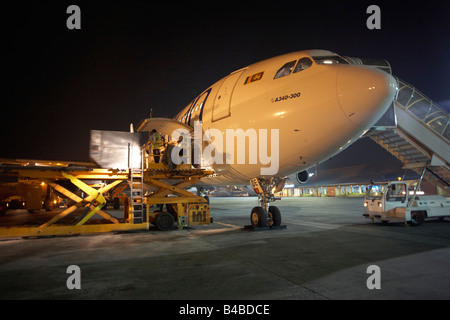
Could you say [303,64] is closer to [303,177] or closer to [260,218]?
[260,218]

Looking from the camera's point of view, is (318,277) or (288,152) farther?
(288,152)

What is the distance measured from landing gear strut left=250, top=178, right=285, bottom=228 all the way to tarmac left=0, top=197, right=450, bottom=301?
1.41 meters

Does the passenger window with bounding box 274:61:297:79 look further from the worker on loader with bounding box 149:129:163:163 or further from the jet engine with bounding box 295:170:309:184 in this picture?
the jet engine with bounding box 295:170:309:184

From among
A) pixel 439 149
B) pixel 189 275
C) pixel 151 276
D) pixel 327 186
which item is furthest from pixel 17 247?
pixel 327 186

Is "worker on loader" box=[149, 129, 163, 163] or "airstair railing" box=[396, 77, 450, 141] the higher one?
"airstair railing" box=[396, 77, 450, 141]

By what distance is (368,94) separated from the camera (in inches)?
267

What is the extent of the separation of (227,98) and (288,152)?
2.79 metres

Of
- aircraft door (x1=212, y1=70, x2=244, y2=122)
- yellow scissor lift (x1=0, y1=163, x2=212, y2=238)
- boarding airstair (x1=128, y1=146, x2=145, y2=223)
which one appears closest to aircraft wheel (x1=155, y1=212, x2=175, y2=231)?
yellow scissor lift (x1=0, y1=163, x2=212, y2=238)

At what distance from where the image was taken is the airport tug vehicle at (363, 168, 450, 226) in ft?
37.9

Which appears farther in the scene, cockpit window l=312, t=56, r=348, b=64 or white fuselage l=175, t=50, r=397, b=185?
cockpit window l=312, t=56, r=348, b=64

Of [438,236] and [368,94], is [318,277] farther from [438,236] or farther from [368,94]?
[438,236]

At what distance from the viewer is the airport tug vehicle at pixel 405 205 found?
1155 centimetres
